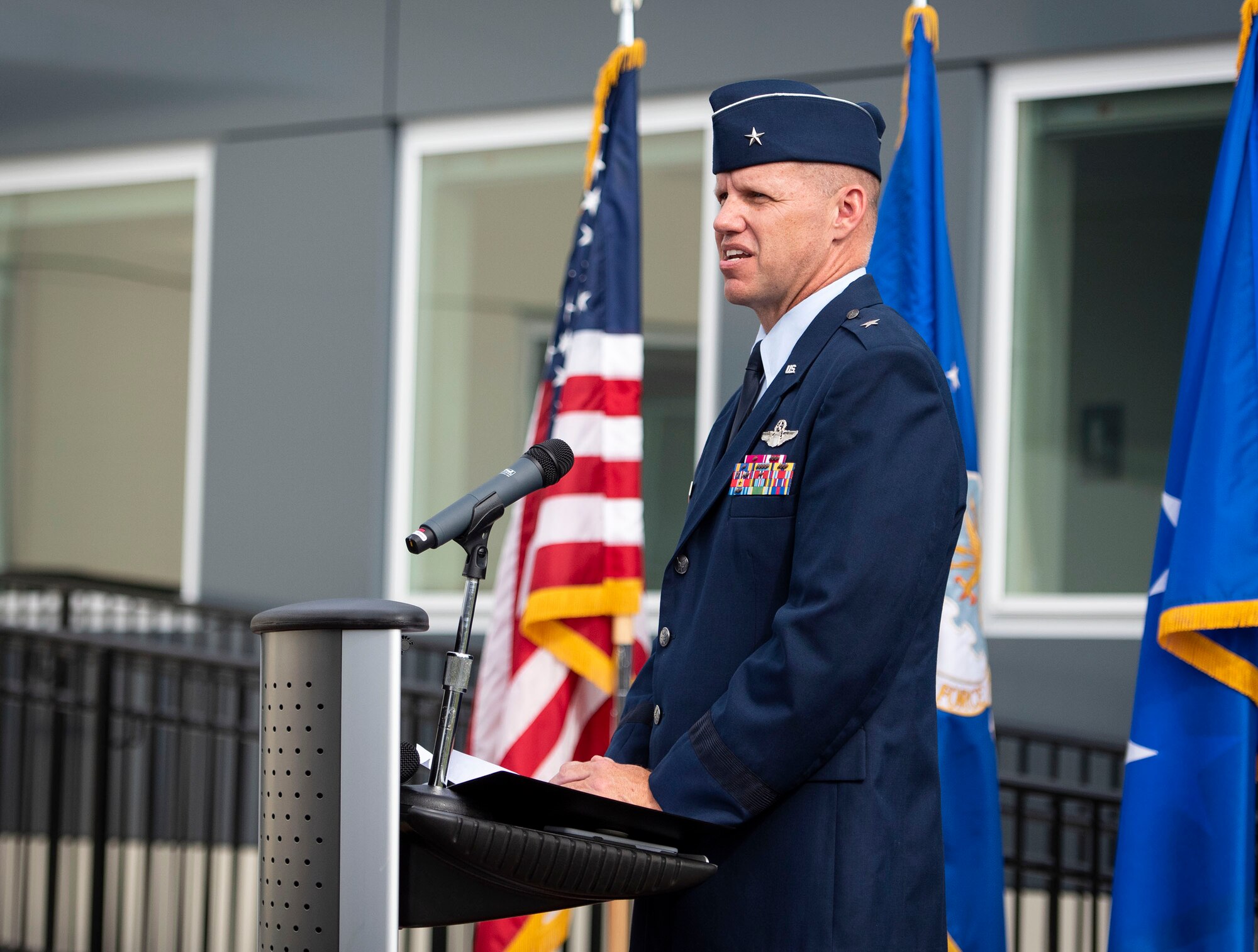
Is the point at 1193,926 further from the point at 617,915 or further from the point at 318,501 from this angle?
the point at 318,501

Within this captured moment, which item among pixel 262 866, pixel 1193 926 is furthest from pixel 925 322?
pixel 262 866

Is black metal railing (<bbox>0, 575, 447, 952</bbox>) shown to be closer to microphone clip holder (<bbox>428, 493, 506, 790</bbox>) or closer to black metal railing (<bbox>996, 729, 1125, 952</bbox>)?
black metal railing (<bbox>996, 729, 1125, 952</bbox>)

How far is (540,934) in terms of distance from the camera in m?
3.18

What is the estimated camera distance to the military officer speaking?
1.61 metres

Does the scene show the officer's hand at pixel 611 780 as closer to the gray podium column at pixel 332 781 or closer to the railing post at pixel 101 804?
the gray podium column at pixel 332 781

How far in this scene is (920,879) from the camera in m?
1.71

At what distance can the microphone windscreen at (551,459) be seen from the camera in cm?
164

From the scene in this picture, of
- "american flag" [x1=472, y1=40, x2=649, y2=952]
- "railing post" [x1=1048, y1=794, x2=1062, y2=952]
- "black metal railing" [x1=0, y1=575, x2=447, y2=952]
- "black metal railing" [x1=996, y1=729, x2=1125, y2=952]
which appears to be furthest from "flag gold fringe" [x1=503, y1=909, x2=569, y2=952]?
"black metal railing" [x1=996, y1=729, x2=1125, y2=952]

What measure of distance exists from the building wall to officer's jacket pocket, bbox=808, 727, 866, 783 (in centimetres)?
366

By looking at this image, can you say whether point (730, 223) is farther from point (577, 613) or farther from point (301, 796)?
point (577, 613)

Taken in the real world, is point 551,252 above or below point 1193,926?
above

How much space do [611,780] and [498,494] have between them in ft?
1.30

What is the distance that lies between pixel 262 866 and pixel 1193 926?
189 centimetres

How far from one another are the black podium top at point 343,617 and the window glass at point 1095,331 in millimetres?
3873
